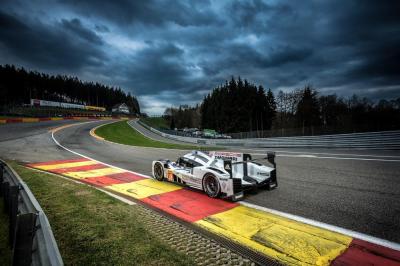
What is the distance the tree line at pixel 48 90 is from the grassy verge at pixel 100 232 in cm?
8786

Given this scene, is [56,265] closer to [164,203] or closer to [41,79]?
[164,203]

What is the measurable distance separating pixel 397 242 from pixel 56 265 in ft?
16.1

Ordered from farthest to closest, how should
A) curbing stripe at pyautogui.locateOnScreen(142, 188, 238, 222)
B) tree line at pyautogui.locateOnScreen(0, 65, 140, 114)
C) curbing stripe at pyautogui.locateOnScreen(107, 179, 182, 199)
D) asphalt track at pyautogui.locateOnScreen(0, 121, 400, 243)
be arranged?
tree line at pyautogui.locateOnScreen(0, 65, 140, 114), curbing stripe at pyautogui.locateOnScreen(107, 179, 182, 199), curbing stripe at pyautogui.locateOnScreen(142, 188, 238, 222), asphalt track at pyautogui.locateOnScreen(0, 121, 400, 243)

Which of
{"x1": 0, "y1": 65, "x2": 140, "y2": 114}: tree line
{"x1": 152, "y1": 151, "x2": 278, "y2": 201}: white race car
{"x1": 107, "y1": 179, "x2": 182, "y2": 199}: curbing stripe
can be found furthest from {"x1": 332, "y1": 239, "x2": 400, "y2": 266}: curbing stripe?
{"x1": 0, "y1": 65, "x2": 140, "y2": 114}: tree line

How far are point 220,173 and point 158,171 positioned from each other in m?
3.17

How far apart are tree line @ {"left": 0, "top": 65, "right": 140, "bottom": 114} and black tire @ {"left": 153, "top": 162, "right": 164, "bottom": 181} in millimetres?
86753

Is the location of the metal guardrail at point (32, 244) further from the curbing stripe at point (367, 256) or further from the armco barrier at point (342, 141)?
the armco barrier at point (342, 141)

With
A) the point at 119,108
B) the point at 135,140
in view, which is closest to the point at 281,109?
the point at 135,140

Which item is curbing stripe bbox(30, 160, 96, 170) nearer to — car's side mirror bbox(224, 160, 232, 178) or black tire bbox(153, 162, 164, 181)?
black tire bbox(153, 162, 164, 181)

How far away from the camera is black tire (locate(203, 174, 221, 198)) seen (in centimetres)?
651

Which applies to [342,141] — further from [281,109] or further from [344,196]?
[281,109]

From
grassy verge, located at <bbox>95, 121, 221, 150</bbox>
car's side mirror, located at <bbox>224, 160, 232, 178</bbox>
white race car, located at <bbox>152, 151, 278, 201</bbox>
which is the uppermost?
car's side mirror, located at <bbox>224, 160, 232, 178</bbox>

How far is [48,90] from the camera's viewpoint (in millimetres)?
112875

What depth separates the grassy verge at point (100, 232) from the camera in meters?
3.54
